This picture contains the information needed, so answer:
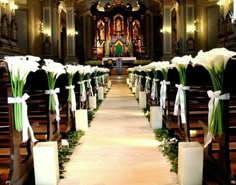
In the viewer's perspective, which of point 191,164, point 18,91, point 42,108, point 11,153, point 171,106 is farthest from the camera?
point 171,106

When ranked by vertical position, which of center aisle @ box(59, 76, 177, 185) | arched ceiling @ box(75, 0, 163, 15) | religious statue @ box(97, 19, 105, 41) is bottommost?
center aisle @ box(59, 76, 177, 185)

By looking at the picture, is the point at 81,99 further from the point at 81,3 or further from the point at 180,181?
the point at 81,3

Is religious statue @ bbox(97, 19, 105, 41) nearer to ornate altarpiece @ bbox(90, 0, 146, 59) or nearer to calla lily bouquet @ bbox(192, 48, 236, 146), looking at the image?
ornate altarpiece @ bbox(90, 0, 146, 59)

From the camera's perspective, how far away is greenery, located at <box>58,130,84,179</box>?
4442mm

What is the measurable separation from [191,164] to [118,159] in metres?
1.37

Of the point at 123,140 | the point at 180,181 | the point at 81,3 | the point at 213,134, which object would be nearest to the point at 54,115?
the point at 123,140

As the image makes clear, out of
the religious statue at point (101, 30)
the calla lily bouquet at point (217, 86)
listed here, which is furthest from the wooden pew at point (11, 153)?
the religious statue at point (101, 30)

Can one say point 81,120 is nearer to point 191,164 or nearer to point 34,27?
point 191,164

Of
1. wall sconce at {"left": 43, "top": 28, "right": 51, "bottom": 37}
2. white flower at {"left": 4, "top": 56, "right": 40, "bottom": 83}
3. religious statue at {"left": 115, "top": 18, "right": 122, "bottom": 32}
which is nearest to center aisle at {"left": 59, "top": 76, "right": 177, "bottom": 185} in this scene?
white flower at {"left": 4, "top": 56, "right": 40, "bottom": 83}

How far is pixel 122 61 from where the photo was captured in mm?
28016

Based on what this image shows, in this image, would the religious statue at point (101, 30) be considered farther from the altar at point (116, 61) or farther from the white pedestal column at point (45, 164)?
the white pedestal column at point (45, 164)

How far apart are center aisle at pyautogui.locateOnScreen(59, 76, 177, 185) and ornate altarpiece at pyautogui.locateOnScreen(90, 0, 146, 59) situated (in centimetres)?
2298

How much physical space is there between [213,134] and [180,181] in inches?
26.2

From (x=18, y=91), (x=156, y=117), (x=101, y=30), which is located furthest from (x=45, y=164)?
(x=101, y=30)
